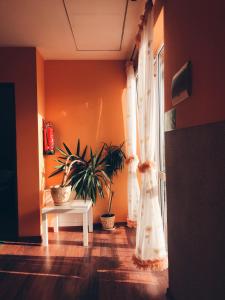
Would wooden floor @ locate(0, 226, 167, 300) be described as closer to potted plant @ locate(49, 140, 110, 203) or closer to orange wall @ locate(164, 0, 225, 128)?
potted plant @ locate(49, 140, 110, 203)

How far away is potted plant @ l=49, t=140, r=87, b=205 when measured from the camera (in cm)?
401

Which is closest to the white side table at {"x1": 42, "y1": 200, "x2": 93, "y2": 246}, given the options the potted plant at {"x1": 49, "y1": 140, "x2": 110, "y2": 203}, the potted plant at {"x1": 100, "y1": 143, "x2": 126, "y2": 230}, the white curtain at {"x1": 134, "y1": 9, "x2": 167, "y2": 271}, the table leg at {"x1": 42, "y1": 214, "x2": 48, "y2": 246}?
the table leg at {"x1": 42, "y1": 214, "x2": 48, "y2": 246}

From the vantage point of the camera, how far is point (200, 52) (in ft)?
5.32

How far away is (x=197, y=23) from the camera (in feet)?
5.47

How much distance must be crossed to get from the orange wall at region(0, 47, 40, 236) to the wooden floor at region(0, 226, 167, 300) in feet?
1.51

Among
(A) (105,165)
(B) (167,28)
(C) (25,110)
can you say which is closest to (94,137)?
(A) (105,165)

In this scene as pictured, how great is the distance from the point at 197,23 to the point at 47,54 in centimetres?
332

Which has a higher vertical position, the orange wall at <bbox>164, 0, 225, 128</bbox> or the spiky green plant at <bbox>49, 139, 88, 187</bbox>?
the orange wall at <bbox>164, 0, 225, 128</bbox>

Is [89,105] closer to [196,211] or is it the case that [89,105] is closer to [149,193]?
[149,193]

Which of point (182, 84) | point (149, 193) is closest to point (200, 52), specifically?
point (182, 84)

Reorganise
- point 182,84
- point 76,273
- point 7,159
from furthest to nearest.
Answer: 1. point 7,159
2. point 76,273
3. point 182,84

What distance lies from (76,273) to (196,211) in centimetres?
182

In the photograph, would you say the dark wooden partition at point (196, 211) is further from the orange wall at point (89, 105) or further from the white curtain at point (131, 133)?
the orange wall at point (89, 105)

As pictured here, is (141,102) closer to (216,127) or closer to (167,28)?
(167,28)
